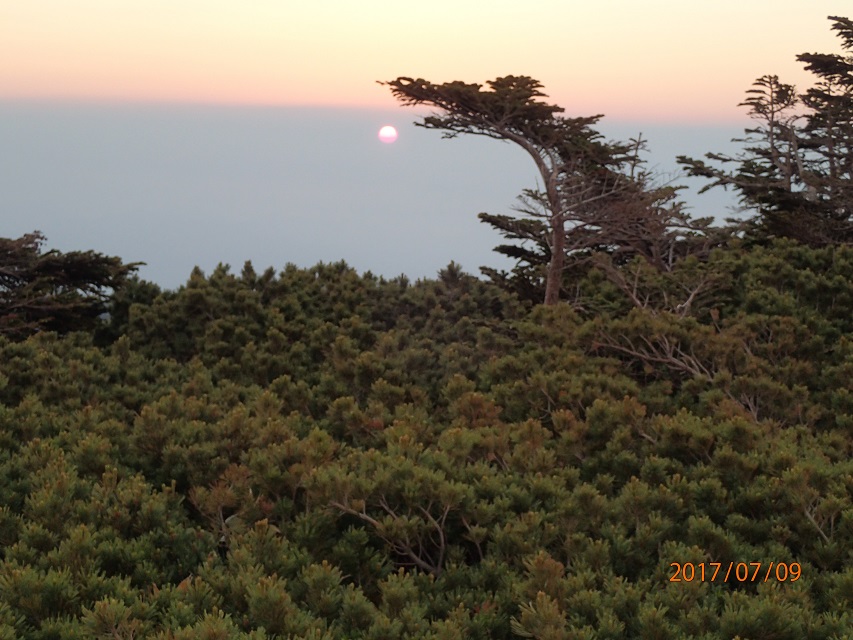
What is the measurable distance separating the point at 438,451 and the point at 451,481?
0.68 m

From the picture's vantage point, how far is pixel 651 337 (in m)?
14.4

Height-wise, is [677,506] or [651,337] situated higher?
[651,337]

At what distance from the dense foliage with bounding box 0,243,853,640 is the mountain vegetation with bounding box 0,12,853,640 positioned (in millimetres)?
32

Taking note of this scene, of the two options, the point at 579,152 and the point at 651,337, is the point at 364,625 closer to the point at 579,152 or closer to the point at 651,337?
the point at 651,337

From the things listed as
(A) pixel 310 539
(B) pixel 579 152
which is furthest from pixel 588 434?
(B) pixel 579 152

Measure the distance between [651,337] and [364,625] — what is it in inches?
358

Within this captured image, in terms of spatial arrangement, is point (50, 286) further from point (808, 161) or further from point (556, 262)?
point (808, 161)

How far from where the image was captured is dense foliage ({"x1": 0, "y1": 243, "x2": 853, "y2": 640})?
6684 millimetres

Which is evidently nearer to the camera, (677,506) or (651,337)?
(677,506)

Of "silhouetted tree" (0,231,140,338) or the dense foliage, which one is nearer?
the dense foliage

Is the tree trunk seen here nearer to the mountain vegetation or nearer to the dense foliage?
the mountain vegetation

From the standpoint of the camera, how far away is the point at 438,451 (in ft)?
29.8
